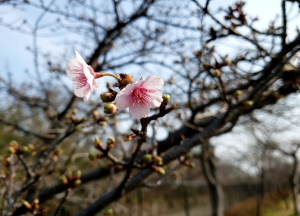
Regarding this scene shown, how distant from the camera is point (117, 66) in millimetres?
5598

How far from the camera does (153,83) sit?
3.35ft

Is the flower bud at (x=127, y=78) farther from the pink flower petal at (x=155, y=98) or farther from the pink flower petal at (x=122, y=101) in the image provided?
the pink flower petal at (x=155, y=98)

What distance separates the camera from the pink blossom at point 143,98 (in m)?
0.98

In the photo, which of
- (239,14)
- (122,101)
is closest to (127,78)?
(122,101)

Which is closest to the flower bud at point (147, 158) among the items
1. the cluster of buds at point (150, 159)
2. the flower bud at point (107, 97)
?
the cluster of buds at point (150, 159)

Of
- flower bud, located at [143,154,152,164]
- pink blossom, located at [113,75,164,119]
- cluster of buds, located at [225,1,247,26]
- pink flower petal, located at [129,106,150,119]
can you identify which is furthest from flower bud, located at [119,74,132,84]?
cluster of buds, located at [225,1,247,26]

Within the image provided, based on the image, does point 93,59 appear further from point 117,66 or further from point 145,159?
point 145,159

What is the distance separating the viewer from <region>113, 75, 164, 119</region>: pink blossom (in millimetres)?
983

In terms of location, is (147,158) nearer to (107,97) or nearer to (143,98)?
(143,98)

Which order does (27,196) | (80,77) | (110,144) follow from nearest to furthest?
(80,77)
(110,144)
(27,196)

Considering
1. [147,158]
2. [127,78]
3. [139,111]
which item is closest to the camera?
[127,78]

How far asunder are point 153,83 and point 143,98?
0.42 ft

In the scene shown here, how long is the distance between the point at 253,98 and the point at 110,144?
1.80 metres

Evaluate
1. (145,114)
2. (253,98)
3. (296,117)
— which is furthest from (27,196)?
(296,117)
